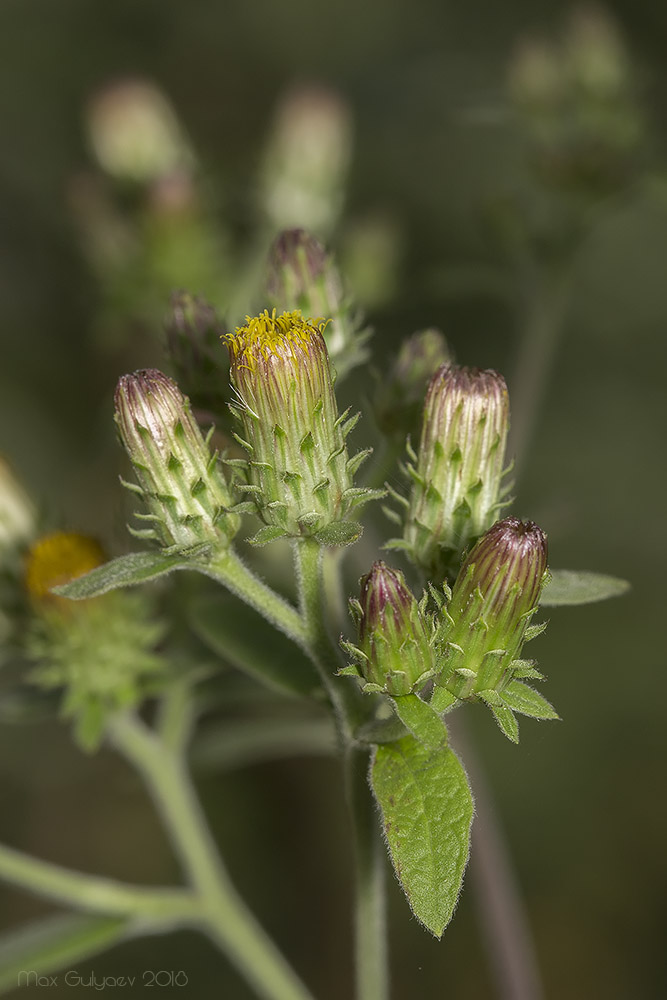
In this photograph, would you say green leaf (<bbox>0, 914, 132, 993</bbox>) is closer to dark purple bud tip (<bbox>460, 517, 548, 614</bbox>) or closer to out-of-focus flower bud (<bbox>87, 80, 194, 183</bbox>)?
dark purple bud tip (<bbox>460, 517, 548, 614</bbox>)

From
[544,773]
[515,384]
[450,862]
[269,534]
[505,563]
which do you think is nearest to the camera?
[450,862]

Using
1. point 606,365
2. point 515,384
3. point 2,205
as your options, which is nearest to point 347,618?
point 515,384

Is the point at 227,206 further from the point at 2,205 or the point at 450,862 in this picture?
the point at 450,862

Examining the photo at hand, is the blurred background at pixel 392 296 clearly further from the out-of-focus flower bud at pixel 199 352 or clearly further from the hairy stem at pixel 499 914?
the out-of-focus flower bud at pixel 199 352

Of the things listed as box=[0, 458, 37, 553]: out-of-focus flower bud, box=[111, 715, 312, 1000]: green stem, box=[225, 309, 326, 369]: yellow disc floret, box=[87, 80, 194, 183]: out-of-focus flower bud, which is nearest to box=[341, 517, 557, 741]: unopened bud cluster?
box=[225, 309, 326, 369]: yellow disc floret

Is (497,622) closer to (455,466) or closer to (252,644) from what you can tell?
→ (455,466)

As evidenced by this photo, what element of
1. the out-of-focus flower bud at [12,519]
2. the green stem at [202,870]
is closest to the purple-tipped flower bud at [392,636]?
the green stem at [202,870]
